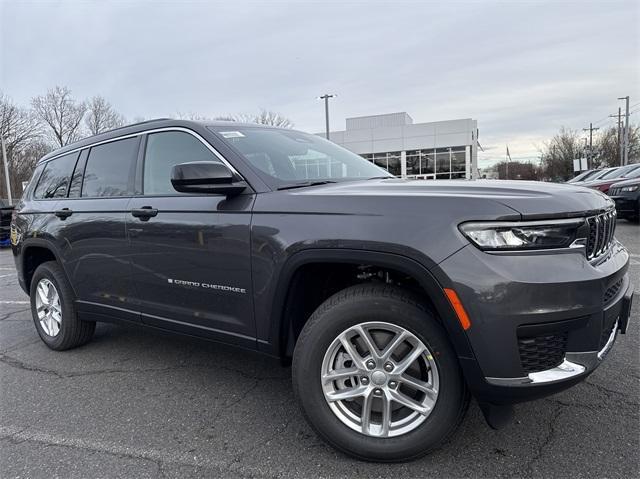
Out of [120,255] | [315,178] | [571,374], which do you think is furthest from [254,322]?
[571,374]

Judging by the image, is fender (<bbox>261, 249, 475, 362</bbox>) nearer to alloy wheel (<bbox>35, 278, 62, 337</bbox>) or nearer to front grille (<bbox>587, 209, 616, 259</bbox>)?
front grille (<bbox>587, 209, 616, 259</bbox>)

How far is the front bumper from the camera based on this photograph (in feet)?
6.42

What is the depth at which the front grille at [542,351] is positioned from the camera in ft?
6.57

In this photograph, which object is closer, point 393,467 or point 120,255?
point 393,467

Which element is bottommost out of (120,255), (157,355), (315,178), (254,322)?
(157,355)

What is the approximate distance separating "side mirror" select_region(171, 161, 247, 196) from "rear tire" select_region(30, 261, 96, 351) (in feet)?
6.82

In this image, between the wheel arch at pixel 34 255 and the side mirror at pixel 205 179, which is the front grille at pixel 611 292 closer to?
the side mirror at pixel 205 179

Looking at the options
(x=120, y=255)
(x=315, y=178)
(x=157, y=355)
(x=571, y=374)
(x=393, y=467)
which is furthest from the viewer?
(x=157, y=355)

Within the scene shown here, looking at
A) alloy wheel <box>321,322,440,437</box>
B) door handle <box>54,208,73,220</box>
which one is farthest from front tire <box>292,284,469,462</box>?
door handle <box>54,208,73,220</box>

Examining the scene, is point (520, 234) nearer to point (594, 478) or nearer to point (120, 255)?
point (594, 478)

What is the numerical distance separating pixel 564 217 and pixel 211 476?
2.03 meters

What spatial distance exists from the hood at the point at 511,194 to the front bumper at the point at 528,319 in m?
0.20

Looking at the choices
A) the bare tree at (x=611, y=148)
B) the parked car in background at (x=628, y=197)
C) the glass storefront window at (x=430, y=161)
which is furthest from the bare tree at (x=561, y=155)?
the parked car in background at (x=628, y=197)

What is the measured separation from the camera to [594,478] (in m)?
2.12
